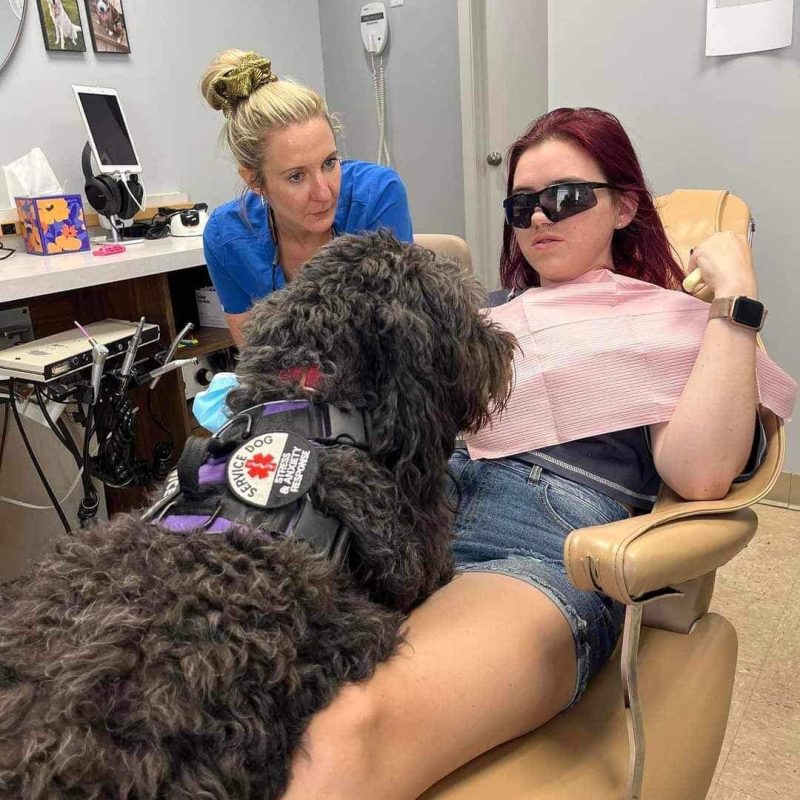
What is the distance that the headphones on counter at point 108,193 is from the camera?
248 centimetres

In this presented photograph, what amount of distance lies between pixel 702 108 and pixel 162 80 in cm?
207

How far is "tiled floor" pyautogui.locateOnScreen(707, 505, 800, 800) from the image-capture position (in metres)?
1.54

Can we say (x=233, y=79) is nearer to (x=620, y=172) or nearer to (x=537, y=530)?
(x=620, y=172)

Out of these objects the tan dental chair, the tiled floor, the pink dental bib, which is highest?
the pink dental bib

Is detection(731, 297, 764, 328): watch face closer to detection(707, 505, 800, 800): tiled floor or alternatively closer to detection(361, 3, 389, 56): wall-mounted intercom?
detection(707, 505, 800, 800): tiled floor

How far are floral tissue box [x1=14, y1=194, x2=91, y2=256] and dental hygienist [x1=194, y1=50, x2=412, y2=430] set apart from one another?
0.67 metres

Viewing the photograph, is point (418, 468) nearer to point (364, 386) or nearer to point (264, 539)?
point (364, 386)

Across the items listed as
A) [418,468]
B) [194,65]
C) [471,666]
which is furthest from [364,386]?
[194,65]

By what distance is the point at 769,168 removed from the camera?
2.27 metres

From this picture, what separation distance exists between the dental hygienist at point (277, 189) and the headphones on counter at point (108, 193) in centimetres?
76

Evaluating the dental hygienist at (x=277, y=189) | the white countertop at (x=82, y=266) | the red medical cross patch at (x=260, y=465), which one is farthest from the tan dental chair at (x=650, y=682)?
the white countertop at (x=82, y=266)

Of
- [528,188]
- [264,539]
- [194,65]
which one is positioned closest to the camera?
[264,539]

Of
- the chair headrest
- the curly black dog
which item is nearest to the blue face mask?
the curly black dog

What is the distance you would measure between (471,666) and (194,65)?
2.87 metres
